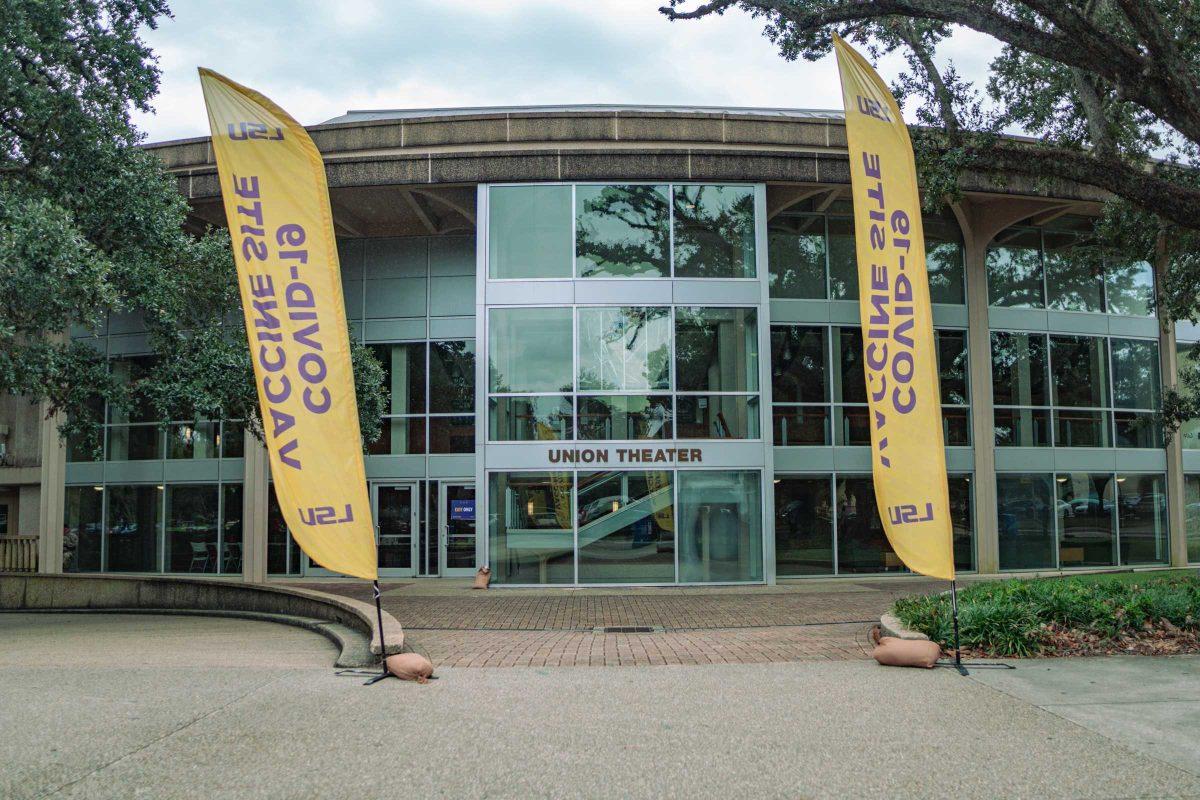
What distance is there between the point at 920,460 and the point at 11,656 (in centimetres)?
881

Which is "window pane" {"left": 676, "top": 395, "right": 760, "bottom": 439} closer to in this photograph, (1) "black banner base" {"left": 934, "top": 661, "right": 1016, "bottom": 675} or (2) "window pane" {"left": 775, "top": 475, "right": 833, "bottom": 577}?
(2) "window pane" {"left": 775, "top": 475, "right": 833, "bottom": 577}

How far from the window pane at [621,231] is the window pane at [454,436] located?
466 cm

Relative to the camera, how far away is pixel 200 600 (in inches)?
556

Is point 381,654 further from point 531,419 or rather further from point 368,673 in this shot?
point 531,419

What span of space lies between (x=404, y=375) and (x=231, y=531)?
4970 mm

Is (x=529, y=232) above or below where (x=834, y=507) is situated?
above

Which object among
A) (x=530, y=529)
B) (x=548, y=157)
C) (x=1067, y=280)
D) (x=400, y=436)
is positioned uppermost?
(x=548, y=157)

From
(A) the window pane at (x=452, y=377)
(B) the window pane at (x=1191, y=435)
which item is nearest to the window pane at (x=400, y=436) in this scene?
(A) the window pane at (x=452, y=377)

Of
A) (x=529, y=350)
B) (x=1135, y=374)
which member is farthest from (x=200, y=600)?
(x=1135, y=374)

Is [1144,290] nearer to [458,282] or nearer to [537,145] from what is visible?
[537,145]

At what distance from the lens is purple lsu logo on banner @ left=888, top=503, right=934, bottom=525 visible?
816cm

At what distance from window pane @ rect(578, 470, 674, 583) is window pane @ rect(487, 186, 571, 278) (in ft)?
12.8

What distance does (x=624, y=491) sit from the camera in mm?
16266

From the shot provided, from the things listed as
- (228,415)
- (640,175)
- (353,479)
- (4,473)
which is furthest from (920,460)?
(4,473)
